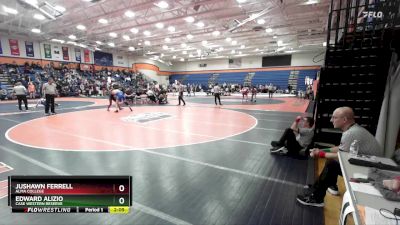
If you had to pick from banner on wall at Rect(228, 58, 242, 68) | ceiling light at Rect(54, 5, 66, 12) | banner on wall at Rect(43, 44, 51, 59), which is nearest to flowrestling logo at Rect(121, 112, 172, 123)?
ceiling light at Rect(54, 5, 66, 12)

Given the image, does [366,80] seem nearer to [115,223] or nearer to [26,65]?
[115,223]

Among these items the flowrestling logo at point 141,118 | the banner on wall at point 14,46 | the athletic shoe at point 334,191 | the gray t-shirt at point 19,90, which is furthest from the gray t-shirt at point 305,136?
the banner on wall at point 14,46

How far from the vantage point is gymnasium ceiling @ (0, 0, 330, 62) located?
12.8m

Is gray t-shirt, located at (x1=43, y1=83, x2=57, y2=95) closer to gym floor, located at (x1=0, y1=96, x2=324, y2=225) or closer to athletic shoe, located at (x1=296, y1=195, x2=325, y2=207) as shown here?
gym floor, located at (x1=0, y1=96, x2=324, y2=225)

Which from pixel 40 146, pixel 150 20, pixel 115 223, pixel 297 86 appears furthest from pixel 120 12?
pixel 297 86

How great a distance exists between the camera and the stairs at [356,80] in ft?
15.4

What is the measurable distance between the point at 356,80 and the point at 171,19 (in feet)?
42.9

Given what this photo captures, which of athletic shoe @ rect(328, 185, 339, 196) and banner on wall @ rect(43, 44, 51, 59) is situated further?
banner on wall @ rect(43, 44, 51, 59)

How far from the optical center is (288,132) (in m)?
4.67

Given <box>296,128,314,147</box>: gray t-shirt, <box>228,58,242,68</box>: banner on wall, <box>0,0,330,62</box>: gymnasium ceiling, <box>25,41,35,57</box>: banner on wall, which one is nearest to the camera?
<box>296,128,314,147</box>: gray t-shirt

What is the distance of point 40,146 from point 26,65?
22481mm
